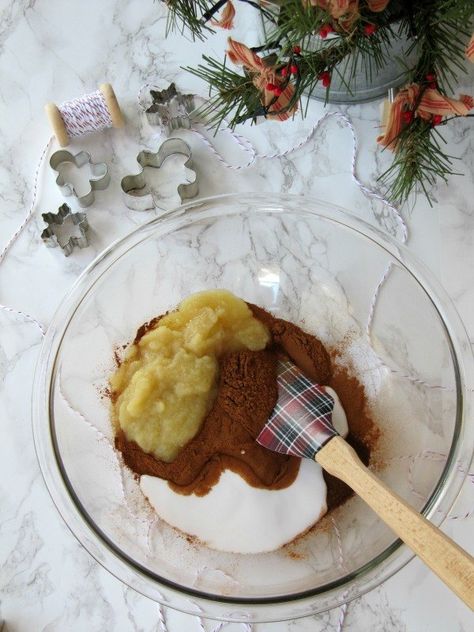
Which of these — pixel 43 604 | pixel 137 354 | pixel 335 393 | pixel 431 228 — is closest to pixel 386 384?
pixel 335 393

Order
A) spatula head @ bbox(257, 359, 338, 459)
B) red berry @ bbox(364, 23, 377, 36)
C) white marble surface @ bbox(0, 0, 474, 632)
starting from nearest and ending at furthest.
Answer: red berry @ bbox(364, 23, 377, 36)
spatula head @ bbox(257, 359, 338, 459)
white marble surface @ bbox(0, 0, 474, 632)

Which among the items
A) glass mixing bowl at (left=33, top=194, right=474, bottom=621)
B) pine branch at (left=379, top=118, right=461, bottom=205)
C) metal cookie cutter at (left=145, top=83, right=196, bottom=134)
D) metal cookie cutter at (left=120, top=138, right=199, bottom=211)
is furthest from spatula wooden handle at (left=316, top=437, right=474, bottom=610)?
metal cookie cutter at (left=145, top=83, right=196, bottom=134)

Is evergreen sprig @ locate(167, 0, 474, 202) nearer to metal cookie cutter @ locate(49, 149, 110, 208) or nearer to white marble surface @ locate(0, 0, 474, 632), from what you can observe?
white marble surface @ locate(0, 0, 474, 632)

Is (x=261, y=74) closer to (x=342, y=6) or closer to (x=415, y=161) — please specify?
(x=342, y=6)

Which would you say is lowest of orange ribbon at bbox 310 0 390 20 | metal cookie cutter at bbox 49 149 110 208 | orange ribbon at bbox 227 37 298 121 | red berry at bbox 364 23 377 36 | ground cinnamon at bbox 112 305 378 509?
ground cinnamon at bbox 112 305 378 509

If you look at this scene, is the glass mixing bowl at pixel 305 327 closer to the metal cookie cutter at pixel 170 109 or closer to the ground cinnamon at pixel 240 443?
the ground cinnamon at pixel 240 443

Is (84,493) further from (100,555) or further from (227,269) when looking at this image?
(227,269)

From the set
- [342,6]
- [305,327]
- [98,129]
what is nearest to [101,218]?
[98,129]
